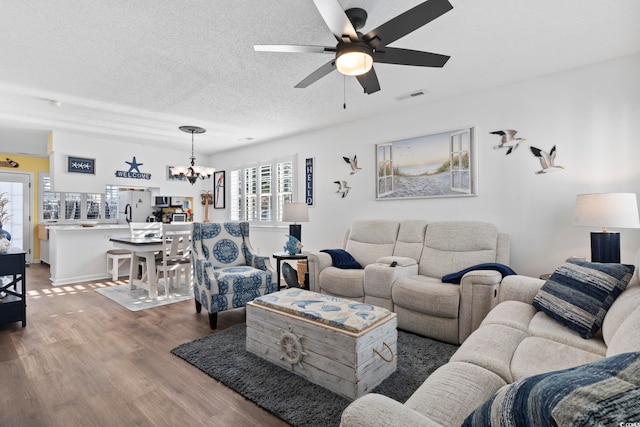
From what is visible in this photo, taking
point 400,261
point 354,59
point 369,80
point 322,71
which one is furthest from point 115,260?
point 354,59

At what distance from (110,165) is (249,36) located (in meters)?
4.73

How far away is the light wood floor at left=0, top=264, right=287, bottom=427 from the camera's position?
5.92ft

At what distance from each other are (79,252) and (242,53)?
4751 millimetres

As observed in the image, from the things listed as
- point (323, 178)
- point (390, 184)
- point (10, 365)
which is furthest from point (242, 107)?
point (10, 365)

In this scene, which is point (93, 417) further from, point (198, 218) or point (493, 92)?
point (198, 218)

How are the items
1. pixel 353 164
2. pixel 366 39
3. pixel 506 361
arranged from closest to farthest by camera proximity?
pixel 506 361 → pixel 366 39 → pixel 353 164

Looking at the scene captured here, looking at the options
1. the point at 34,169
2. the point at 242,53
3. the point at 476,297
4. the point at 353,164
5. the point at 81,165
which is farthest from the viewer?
the point at 34,169

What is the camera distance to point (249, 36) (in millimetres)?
2473

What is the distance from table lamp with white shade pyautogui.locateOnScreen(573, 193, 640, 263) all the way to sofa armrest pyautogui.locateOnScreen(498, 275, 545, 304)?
0.72 m

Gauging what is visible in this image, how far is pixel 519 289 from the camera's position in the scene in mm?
2281

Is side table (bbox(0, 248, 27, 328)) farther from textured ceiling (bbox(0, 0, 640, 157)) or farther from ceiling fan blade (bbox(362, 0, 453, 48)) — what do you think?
ceiling fan blade (bbox(362, 0, 453, 48))

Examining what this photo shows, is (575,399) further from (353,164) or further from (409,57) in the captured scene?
(353,164)

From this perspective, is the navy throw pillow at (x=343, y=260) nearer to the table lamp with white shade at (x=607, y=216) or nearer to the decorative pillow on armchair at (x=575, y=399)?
the table lamp with white shade at (x=607, y=216)

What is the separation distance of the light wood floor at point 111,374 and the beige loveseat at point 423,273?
4.27 feet
